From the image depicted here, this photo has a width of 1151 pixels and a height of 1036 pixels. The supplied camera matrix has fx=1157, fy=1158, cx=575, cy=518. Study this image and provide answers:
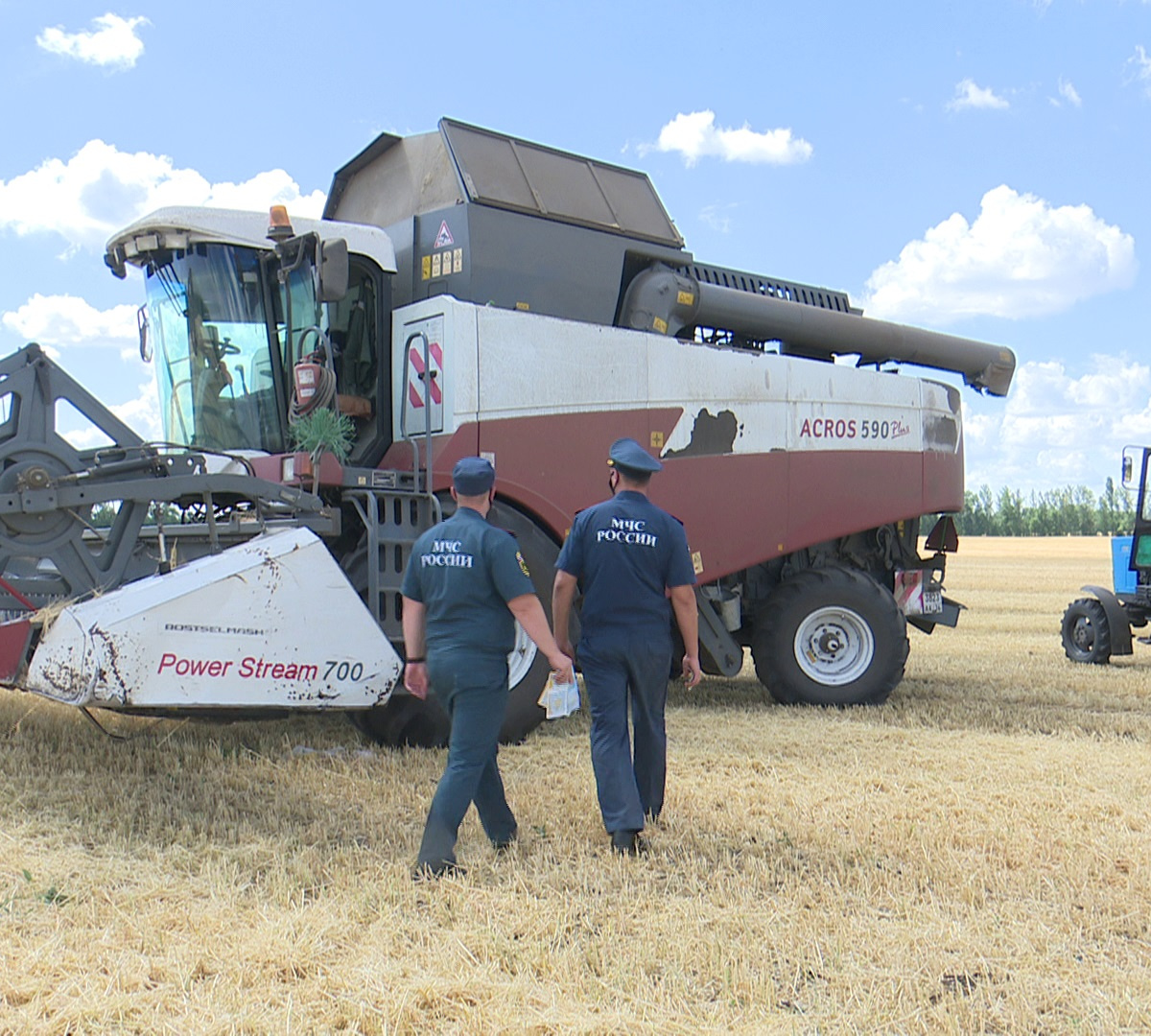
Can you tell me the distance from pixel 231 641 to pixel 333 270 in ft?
6.56

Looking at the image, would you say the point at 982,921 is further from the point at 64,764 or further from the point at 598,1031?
the point at 64,764

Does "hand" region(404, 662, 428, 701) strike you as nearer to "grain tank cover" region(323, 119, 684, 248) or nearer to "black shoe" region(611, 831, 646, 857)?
"black shoe" region(611, 831, 646, 857)

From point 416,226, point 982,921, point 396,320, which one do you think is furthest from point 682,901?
point 416,226

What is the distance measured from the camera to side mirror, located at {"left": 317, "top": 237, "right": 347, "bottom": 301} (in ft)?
18.5

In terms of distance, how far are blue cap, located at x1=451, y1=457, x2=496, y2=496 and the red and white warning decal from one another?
7.65 ft

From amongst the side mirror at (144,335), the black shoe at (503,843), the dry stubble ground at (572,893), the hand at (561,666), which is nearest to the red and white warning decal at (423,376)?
the side mirror at (144,335)

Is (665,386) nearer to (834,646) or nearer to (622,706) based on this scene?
(834,646)

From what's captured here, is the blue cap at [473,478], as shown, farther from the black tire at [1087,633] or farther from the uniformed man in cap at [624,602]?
the black tire at [1087,633]

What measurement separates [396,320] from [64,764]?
2908 mm

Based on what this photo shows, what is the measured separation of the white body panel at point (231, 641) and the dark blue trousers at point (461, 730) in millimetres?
1084

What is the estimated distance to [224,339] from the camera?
625 cm

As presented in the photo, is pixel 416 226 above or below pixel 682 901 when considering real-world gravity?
above

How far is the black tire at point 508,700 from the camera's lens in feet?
19.0

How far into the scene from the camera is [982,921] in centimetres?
335
